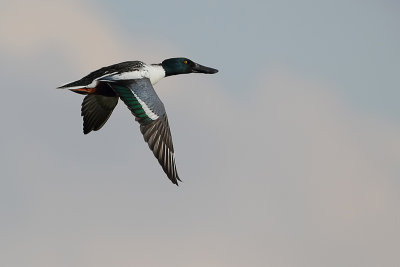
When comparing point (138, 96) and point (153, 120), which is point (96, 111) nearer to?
point (138, 96)

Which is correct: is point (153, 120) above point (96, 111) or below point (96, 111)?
below

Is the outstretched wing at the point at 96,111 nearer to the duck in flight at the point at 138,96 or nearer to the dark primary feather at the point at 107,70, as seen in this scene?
the duck in flight at the point at 138,96

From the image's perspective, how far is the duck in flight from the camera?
25.2m

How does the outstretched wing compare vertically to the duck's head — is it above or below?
below

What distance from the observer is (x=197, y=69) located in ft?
98.4

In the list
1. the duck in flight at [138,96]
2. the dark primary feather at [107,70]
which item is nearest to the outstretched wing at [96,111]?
the duck in flight at [138,96]

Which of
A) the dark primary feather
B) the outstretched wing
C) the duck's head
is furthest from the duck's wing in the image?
the duck's head

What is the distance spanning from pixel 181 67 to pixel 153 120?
173 inches

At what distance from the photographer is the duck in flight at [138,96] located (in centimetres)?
2517

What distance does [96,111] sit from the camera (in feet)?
93.6

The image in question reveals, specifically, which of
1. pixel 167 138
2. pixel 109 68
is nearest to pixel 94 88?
pixel 109 68

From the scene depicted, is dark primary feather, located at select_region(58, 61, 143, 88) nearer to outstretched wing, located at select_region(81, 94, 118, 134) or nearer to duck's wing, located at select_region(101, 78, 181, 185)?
duck's wing, located at select_region(101, 78, 181, 185)

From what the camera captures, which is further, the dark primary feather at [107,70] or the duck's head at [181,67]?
the duck's head at [181,67]

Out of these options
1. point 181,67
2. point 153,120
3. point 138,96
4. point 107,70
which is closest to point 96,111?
point 107,70
